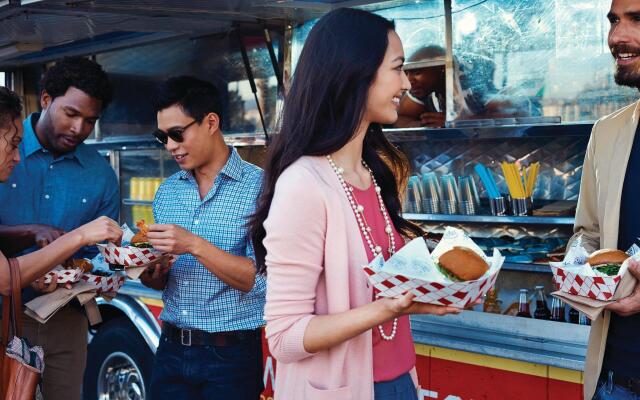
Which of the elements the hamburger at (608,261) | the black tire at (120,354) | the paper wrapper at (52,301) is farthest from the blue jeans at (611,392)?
the black tire at (120,354)

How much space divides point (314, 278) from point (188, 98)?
5.61 feet

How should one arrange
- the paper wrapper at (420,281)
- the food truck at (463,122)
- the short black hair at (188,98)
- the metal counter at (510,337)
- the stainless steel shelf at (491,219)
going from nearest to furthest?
the paper wrapper at (420,281), the short black hair at (188,98), the metal counter at (510,337), the food truck at (463,122), the stainless steel shelf at (491,219)

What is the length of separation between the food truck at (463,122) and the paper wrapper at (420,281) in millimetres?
2111

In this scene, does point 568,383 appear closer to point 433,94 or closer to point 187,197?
point 187,197

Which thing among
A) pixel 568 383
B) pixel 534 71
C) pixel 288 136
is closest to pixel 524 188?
pixel 534 71

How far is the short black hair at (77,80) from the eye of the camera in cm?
381

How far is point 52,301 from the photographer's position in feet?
11.5

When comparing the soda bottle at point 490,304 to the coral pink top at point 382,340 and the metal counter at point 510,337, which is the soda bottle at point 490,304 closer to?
the metal counter at point 510,337

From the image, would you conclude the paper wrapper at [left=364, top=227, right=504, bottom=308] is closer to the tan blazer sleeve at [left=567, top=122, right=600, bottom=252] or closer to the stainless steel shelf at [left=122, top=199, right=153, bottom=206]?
the tan blazer sleeve at [left=567, top=122, right=600, bottom=252]

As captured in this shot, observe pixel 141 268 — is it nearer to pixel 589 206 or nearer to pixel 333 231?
pixel 333 231

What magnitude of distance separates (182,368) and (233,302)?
1.11 ft

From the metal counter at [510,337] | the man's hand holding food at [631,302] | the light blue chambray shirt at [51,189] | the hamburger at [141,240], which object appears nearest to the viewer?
the man's hand holding food at [631,302]

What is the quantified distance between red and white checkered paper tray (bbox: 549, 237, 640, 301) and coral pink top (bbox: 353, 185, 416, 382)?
25.8 inches

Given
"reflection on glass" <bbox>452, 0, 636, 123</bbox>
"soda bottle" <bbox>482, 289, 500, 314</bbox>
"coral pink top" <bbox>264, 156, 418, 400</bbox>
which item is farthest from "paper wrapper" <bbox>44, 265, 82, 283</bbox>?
"reflection on glass" <bbox>452, 0, 636, 123</bbox>
